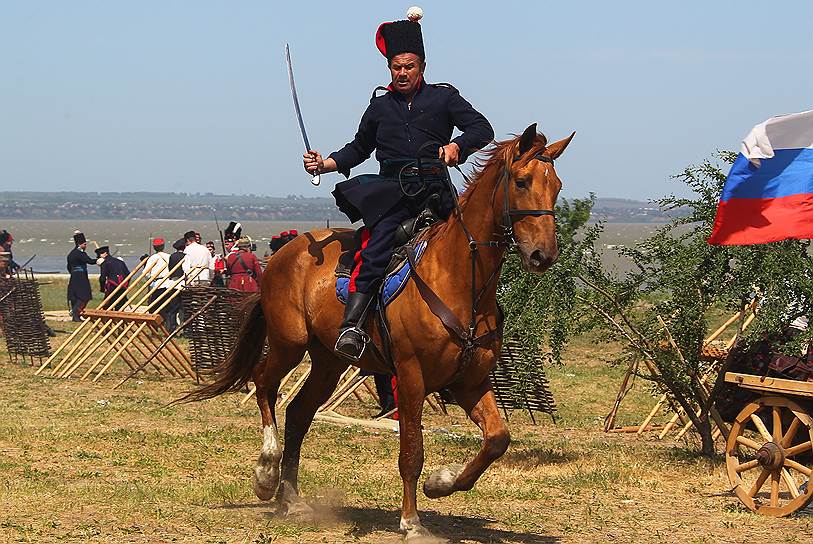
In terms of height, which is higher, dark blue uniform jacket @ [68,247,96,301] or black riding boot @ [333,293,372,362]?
black riding boot @ [333,293,372,362]

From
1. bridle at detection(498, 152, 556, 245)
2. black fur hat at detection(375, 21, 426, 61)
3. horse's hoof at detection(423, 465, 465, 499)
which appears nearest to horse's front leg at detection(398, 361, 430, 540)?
horse's hoof at detection(423, 465, 465, 499)

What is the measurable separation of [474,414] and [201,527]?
214cm

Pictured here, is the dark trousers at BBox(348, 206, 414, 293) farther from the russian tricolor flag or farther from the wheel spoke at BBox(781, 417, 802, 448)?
the wheel spoke at BBox(781, 417, 802, 448)

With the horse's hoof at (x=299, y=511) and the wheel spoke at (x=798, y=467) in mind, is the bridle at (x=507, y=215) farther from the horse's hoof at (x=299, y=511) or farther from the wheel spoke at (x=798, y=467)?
the wheel spoke at (x=798, y=467)

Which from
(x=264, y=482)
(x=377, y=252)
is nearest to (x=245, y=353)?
(x=264, y=482)

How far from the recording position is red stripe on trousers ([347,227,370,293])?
9.50 m

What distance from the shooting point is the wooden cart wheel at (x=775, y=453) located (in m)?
10.0

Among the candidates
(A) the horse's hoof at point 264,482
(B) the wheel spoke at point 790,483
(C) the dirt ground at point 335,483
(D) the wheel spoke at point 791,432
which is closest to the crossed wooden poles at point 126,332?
(C) the dirt ground at point 335,483

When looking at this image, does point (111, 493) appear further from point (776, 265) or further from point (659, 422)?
point (659, 422)

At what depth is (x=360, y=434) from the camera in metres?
14.9

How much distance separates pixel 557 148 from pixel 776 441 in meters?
3.31

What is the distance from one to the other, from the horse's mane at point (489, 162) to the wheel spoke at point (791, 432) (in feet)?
10.4

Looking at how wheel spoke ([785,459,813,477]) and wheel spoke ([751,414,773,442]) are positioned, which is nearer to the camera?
wheel spoke ([785,459,813,477])

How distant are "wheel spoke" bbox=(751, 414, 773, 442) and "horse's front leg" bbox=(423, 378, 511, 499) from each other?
2.60 metres
